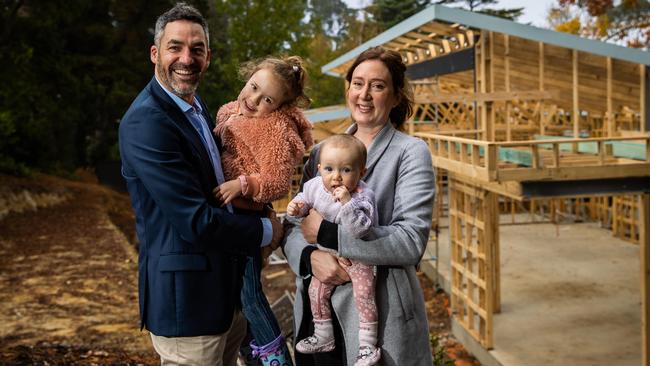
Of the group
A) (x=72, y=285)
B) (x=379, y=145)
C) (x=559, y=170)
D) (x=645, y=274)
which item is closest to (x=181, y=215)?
(x=379, y=145)

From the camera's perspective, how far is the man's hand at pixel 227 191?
2.72 meters

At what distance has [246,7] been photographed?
25688 mm

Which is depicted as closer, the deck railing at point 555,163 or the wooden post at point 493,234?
the deck railing at point 555,163

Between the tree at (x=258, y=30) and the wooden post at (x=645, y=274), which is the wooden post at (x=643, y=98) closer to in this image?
the wooden post at (x=645, y=274)

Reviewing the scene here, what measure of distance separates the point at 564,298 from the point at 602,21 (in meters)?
26.5

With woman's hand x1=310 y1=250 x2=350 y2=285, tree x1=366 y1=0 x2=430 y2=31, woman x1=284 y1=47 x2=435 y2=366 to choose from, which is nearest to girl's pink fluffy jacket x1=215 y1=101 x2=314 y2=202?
woman x1=284 y1=47 x2=435 y2=366

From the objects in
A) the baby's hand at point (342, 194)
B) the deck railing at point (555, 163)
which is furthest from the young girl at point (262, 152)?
the deck railing at point (555, 163)

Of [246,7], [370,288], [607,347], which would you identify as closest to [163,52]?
[370,288]

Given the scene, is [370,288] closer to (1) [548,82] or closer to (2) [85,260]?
(2) [85,260]

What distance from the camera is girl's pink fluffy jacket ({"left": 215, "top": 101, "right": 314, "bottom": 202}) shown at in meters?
2.89

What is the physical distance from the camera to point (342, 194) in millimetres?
2607

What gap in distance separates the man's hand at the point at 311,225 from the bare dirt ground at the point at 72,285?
4.29 m

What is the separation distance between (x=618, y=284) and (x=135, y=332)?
9.92m

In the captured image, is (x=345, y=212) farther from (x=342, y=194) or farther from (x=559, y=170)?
(x=559, y=170)
